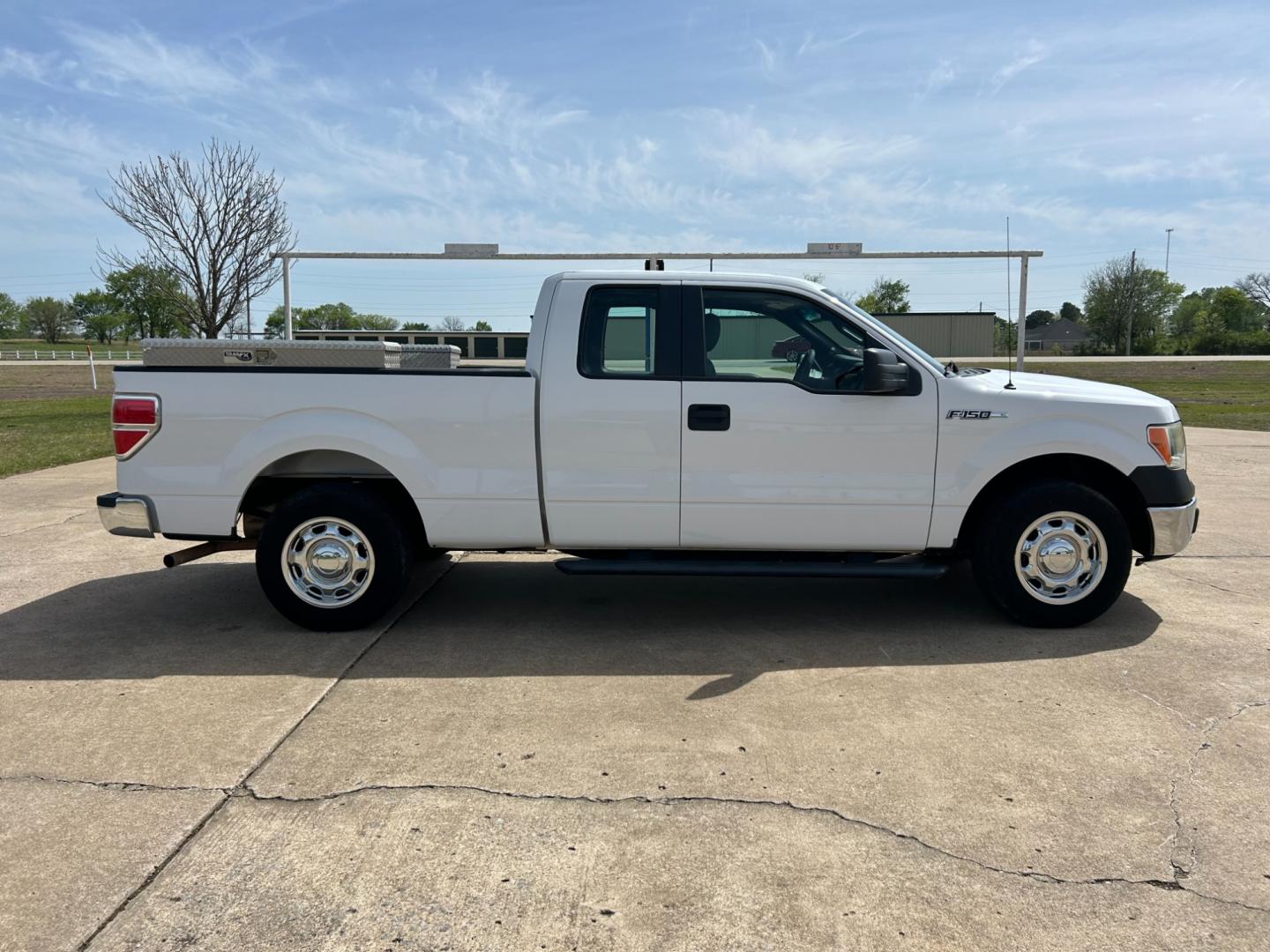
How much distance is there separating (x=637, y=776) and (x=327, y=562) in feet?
7.94

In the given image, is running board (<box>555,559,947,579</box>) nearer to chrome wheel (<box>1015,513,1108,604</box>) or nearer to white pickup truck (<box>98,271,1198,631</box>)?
white pickup truck (<box>98,271,1198,631</box>)

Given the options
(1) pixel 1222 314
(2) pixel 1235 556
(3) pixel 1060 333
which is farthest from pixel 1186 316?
(2) pixel 1235 556

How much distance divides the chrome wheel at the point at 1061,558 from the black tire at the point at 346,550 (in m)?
3.39

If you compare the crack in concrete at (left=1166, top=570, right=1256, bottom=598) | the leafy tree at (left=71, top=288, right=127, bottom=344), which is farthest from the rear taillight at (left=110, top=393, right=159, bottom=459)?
the leafy tree at (left=71, top=288, right=127, bottom=344)

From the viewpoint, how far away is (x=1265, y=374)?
121 feet

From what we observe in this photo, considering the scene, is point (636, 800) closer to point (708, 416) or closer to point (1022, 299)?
point (708, 416)

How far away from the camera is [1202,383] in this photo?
107 feet

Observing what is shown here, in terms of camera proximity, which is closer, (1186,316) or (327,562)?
(327,562)

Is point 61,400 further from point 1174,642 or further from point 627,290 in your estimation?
point 1174,642

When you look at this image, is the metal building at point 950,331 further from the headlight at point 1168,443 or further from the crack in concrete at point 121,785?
the crack in concrete at point 121,785

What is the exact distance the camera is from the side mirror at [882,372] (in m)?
4.73

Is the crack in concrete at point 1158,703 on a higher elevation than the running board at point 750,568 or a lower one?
lower

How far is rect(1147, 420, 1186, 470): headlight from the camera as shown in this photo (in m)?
5.00

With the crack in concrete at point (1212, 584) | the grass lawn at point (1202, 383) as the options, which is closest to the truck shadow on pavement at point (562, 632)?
the crack in concrete at point (1212, 584)
